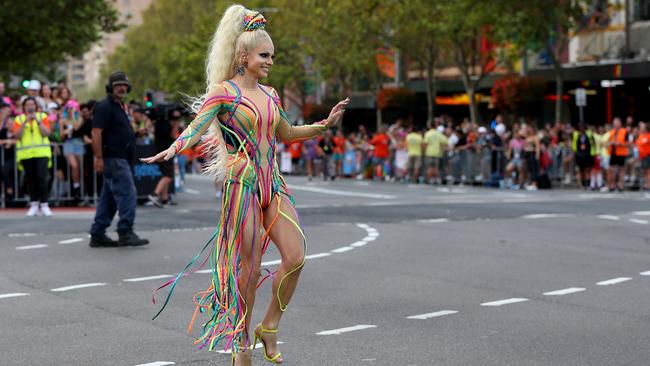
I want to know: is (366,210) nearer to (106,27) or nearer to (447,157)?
(447,157)

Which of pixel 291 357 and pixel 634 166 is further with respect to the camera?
pixel 634 166

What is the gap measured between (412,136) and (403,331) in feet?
90.5

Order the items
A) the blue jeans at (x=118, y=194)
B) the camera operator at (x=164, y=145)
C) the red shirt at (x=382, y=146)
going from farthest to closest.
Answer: the red shirt at (x=382, y=146), the camera operator at (x=164, y=145), the blue jeans at (x=118, y=194)

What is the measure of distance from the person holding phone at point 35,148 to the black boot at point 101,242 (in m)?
4.45

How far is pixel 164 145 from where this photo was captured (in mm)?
21906

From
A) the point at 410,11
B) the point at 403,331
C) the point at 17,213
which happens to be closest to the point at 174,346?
the point at 403,331

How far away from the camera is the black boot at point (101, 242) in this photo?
13.5 m

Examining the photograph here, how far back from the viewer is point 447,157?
34625 mm

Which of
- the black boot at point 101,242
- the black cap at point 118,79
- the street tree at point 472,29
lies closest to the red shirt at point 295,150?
the street tree at point 472,29

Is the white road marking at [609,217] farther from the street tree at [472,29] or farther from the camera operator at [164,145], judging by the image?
the street tree at [472,29]

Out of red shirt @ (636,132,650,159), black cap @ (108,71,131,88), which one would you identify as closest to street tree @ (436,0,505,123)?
red shirt @ (636,132,650,159)

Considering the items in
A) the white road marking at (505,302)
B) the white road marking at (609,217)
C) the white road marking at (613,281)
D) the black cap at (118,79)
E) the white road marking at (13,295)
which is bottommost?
the white road marking at (505,302)

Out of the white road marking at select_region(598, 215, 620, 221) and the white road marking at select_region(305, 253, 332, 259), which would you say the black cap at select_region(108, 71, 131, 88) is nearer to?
the white road marking at select_region(305, 253, 332, 259)

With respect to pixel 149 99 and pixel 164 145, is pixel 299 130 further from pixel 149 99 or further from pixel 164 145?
pixel 149 99
